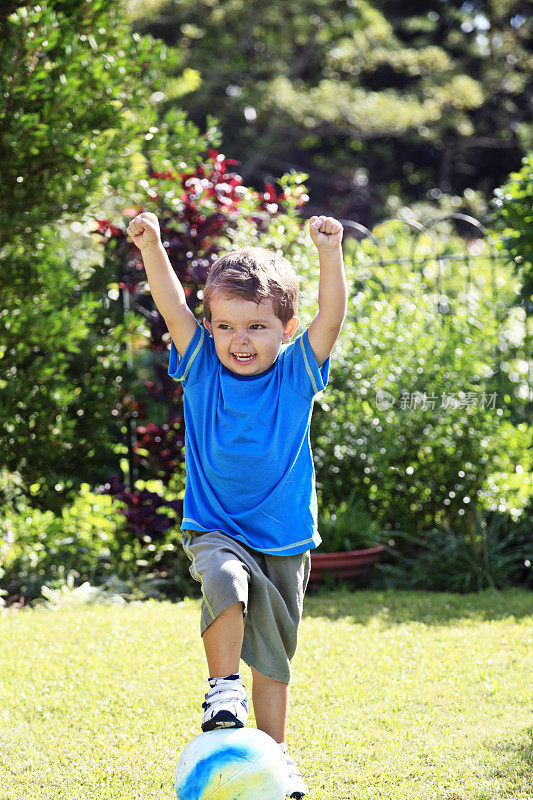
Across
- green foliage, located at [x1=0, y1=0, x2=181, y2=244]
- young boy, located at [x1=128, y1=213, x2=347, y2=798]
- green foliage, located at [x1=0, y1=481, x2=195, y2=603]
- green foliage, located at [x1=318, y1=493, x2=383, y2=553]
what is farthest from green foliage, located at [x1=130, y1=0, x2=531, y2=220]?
young boy, located at [x1=128, y1=213, x2=347, y2=798]

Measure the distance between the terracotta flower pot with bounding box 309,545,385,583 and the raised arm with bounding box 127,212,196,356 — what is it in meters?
2.66

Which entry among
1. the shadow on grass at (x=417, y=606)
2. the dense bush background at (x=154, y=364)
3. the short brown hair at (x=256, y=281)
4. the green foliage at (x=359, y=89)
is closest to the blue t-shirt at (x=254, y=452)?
the short brown hair at (x=256, y=281)

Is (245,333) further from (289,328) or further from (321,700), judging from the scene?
(321,700)

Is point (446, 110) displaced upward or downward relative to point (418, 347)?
upward

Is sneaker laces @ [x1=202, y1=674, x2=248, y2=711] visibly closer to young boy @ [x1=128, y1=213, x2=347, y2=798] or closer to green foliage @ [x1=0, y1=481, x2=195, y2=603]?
young boy @ [x1=128, y1=213, x2=347, y2=798]

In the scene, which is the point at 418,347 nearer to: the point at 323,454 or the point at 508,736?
the point at 323,454

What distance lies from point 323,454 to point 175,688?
2289 millimetres

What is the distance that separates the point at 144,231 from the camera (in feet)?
8.89

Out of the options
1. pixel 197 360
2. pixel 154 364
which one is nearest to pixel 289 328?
pixel 197 360

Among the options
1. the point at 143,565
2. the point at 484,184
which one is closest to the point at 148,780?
the point at 143,565

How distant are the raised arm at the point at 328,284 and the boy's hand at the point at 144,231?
49cm

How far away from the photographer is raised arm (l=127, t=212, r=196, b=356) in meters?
2.73

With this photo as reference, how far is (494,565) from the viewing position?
5.20m

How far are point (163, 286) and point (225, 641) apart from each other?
109 cm
